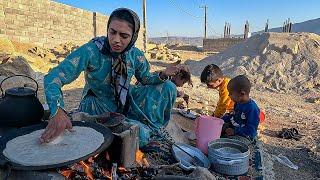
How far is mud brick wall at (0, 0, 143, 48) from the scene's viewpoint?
1028cm

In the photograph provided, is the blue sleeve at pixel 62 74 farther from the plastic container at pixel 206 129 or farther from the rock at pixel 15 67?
the rock at pixel 15 67

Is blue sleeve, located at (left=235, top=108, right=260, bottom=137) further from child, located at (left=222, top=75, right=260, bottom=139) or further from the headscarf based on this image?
the headscarf

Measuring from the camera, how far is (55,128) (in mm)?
2178

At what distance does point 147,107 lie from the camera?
10.5ft

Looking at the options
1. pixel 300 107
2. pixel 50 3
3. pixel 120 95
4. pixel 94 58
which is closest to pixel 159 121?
pixel 120 95

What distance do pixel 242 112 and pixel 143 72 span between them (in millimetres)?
1086

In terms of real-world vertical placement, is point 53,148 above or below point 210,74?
below

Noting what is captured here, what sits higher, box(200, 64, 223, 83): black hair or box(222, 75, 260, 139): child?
box(200, 64, 223, 83): black hair

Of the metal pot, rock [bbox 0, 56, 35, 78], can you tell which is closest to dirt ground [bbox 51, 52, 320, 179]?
the metal pot

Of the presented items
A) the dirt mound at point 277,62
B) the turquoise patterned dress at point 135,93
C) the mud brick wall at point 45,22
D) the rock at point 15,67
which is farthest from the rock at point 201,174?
the mud brick wall at point 45,22

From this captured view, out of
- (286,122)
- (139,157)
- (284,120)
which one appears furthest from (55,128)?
(284,120)

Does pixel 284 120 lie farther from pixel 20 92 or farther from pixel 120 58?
pixel 20 92

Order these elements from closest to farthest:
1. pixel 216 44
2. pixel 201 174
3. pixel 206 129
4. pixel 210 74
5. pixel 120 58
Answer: pixel 201 174 < pixel 120 58 < pixel 206 129 < pixel 210 74 < pixel 216 44

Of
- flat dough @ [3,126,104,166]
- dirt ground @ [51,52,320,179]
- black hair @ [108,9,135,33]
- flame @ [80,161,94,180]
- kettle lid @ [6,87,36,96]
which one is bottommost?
dirt ground @ [51,52,320,179]
